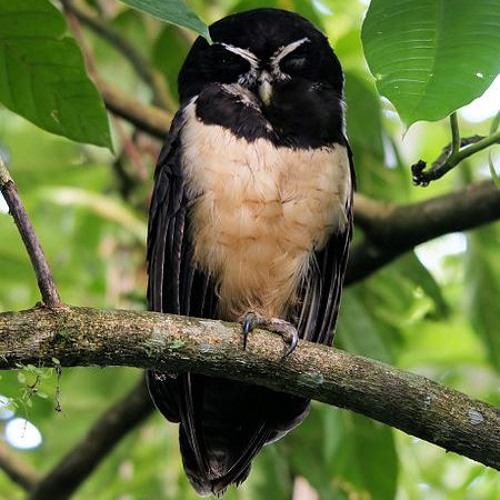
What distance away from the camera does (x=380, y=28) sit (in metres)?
2.23

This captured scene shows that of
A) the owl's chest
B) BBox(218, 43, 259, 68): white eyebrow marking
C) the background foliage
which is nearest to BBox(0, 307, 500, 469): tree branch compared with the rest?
the background foliage

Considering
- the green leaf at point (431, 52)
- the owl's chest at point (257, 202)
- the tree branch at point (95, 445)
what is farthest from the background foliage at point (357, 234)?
the owl's chest at point (257, 202)

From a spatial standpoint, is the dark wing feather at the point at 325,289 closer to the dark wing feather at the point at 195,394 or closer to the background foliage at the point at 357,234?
the background foliage at the point at 357,234

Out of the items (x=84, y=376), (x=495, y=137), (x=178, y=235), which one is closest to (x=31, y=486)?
(x=84, y=376)

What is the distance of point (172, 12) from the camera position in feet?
6.80

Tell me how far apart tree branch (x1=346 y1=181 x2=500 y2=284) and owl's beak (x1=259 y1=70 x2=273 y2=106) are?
24.8 inches

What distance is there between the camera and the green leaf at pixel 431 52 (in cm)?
217

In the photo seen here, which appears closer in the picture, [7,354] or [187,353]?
[7,354]

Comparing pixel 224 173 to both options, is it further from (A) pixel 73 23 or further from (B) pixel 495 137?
(A) pixel 73 23

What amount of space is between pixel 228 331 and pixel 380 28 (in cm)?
72

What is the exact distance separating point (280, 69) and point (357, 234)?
1130 mm

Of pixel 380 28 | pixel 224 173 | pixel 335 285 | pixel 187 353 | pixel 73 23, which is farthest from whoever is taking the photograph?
pixel 73 23

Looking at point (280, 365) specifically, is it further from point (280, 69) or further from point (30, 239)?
point (280, 69)

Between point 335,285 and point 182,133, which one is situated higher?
point 182,133
